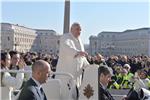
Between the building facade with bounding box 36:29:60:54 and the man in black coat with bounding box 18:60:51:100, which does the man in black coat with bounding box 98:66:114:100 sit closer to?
the man in black coat with bounding box 18:60:51:100

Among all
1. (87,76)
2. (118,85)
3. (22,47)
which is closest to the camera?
(87,76)

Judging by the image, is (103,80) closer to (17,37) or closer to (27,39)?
(17,37)

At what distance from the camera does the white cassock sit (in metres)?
6.89

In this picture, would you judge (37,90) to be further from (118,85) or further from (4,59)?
(118,85)

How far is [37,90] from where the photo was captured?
457cm

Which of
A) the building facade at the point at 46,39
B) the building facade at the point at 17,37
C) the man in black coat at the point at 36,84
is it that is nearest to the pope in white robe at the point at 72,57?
the man in black coat at the point at 36,84

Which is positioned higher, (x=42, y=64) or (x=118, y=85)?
(x=42, y=64)

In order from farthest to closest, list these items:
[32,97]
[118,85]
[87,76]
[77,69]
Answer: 1. [118,85]
2. [77,69]
3. [87,76]
4. [32,97]

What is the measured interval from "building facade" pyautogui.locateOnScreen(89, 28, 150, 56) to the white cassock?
7511 cm

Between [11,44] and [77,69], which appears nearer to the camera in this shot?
[77,69]

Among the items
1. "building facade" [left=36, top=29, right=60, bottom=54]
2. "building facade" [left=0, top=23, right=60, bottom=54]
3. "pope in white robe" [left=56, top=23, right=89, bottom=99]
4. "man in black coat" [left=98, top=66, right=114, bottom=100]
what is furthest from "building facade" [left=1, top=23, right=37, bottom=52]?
"man in black coat" [left=98, top=66, right=114, bottom=100]

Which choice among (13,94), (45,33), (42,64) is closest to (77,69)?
(13,94)

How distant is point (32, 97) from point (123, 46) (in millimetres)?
101073

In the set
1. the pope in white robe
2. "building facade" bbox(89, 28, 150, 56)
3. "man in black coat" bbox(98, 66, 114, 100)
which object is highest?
the pope in white robe
